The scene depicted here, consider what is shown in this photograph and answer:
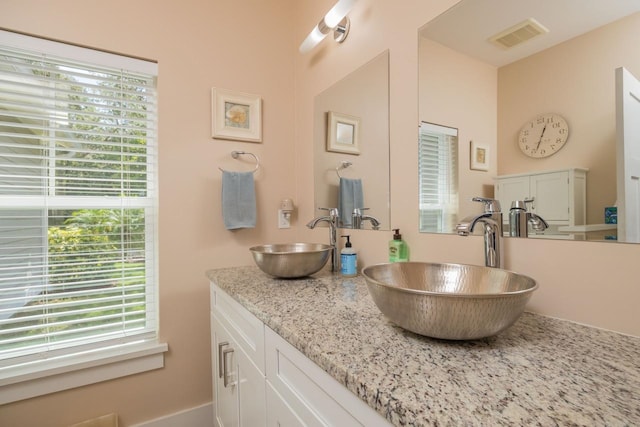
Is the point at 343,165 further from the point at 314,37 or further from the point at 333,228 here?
the point at 314,37

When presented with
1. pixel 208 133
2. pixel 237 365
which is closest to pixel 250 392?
pixel 237 365

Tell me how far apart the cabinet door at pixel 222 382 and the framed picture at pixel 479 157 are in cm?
103

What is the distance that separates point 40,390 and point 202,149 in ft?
4.08

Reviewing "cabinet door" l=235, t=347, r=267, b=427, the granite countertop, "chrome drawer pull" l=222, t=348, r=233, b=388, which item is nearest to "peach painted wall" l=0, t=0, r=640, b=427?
the granite countertop

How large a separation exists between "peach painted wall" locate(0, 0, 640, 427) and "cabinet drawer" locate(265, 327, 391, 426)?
0.58 m

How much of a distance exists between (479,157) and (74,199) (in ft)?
5.43

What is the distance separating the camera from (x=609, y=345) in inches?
22.9

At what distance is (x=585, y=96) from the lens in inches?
27.5

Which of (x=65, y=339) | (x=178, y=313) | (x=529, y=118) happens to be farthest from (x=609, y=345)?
(x=65, y=339)

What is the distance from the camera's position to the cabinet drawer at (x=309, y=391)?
1.58ft

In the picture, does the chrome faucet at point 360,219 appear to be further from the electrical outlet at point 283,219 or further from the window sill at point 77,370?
the window sill at point 77,370

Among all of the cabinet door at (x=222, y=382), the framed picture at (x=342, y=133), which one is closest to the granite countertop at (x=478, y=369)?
the cabinet door at (x=222, y=382)

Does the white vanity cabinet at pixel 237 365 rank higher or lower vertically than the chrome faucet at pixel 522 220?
lower

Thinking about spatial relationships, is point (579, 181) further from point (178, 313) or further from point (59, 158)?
point (59, 158)
